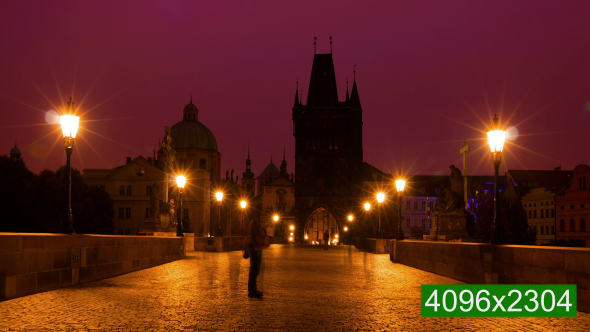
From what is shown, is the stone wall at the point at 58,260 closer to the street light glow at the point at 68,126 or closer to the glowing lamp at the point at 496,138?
the street light glow at the point at 68,126

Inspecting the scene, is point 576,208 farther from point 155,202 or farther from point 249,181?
point 249,181

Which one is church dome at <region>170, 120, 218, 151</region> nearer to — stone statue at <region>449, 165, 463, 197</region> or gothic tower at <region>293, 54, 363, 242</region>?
gothic tower at <region>293, 54, 363, 242</region>

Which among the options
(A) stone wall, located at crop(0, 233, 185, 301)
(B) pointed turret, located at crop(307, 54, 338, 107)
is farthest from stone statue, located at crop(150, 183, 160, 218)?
(B) pointed turret, located at crop(307, 54, 338, 107)

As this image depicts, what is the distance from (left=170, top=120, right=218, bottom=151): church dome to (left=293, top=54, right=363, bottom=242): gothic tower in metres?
27.8

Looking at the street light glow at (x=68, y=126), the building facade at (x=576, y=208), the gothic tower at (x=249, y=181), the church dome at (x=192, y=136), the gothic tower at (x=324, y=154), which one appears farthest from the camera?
the gothic tower at (x=249, y=181)

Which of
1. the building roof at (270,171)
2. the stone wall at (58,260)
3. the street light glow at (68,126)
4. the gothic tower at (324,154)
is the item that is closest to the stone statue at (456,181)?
the stone wall at (58,260)

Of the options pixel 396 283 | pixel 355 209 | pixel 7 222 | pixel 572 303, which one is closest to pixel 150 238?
pixel 396 283

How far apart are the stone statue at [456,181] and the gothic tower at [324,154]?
6272 cm

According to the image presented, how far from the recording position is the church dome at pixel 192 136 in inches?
4496

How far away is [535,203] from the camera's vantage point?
8506 cm

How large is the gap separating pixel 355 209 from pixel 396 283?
2993 inches

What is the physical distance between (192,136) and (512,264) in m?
106

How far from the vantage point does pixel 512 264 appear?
12.0 m

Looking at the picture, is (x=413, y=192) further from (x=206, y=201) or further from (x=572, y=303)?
(x=572, y=303)
